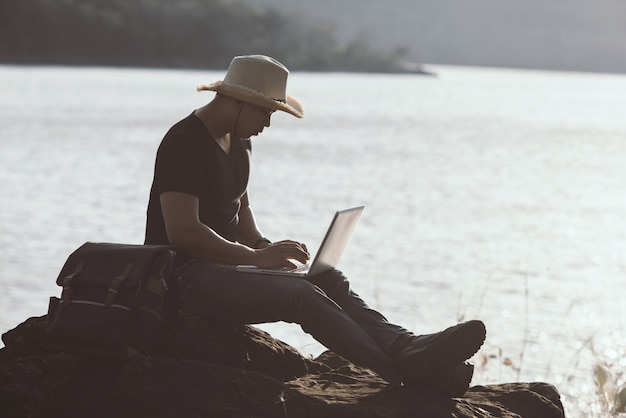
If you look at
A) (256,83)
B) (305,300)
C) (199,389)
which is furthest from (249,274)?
(256,83)

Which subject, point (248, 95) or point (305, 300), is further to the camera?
point (248, 95)

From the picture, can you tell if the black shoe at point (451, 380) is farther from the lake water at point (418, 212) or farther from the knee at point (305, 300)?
the lake water at point (418, 212)

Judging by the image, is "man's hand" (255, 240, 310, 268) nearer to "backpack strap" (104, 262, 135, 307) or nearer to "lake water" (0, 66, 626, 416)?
"backpack strap" (104, 262, 135, 307)

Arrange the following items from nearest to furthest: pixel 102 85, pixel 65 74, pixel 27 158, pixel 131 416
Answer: pixel 131 416 < pixel 27 158 < pixel 102 85 < pixel 65 74

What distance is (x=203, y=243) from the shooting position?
4637 mm

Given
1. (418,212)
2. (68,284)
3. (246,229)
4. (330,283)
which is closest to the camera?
(68,284)

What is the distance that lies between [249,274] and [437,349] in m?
0.88

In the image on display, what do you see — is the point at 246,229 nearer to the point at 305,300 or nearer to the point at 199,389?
the point at 305,300

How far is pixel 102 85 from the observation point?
8112 centimetres

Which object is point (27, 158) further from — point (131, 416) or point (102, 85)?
point (102, 85)

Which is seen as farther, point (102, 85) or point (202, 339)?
point (102, 85)

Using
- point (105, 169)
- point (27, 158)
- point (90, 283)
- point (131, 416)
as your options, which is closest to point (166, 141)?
point (90, 283)

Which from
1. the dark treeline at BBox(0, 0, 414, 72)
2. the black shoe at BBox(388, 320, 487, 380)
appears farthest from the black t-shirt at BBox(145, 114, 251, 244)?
the dark treeline at BBox(0, 0, 414, 72)

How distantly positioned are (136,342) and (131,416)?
296 mm
